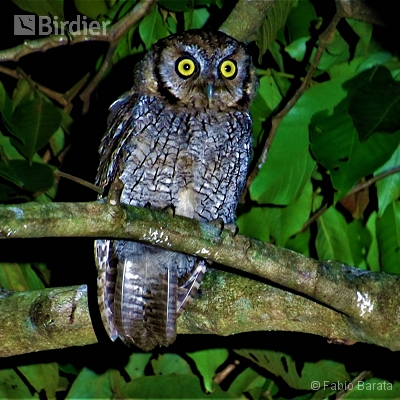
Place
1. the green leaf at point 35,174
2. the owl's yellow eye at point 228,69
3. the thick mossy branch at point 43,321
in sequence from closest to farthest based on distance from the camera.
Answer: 1. the thick mossy branch at point 43,321
2. the green leaf at point 35,174
3. the owl's yellow eye at point 228,69

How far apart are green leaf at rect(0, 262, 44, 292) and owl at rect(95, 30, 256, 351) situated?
36cm

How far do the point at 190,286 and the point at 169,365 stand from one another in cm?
42

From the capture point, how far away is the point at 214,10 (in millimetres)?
3277

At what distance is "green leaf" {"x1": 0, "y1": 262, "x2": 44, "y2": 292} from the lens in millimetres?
2748

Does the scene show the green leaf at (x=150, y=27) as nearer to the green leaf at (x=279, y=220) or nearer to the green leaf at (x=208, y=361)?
the green leaf at (x=279, y=220)

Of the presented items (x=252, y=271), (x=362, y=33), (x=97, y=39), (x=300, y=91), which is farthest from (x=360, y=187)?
(x=97, y=39)

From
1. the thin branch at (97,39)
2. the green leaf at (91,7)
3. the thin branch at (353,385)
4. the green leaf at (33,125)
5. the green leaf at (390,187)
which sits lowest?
the thin branch at (353,385)

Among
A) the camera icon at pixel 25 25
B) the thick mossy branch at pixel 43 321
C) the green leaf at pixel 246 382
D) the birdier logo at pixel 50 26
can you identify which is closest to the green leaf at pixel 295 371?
the green leaf at pixel 246 382

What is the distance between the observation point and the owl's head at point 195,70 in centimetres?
271

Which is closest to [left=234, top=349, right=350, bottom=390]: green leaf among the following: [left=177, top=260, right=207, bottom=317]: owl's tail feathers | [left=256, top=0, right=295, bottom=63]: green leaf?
[left=177, top=260, right=207, bottom=317]: owl's tail feathers

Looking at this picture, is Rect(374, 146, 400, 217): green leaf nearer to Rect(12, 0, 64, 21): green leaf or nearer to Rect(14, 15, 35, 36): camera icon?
Rect(12, 0, 64, 21): green leaf

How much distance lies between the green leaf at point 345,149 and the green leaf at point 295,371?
0.77m

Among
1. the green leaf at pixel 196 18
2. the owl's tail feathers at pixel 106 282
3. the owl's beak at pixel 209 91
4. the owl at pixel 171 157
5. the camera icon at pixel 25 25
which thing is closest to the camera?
the owl's tail feathers at pixel 106 282

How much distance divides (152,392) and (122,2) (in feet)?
5.39
